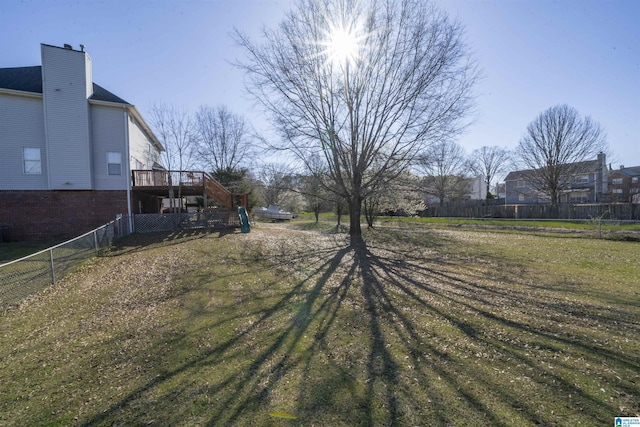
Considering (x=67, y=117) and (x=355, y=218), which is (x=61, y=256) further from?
(x=355, y=218)

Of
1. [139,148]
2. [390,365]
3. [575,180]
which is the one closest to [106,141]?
[139,148]

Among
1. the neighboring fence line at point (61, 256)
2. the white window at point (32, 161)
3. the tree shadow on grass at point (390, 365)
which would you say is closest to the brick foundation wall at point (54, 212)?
the white window at point (32, 161)

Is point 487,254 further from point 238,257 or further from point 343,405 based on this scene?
point 343,405

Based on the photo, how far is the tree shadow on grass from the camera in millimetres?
2855

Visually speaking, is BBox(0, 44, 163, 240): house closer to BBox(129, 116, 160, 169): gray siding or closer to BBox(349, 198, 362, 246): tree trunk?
BBox(129, 116, 160, 169): gray siding

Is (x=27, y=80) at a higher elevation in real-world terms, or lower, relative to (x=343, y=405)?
higher

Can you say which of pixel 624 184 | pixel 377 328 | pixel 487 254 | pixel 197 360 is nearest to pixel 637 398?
pixel 377 328

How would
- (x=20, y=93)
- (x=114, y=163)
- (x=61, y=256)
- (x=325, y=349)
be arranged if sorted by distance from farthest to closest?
(x=114, y=163) → (x=20, y=93) → (x=61, y=256) → (x=325, y=349)

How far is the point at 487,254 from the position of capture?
11719 mm

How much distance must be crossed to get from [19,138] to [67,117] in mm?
2549

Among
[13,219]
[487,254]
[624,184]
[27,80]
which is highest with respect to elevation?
[27,80]

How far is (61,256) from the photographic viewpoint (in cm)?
Answer: 832

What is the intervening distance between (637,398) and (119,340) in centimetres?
661

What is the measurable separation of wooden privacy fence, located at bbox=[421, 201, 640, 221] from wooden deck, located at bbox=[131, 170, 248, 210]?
22401 mm
